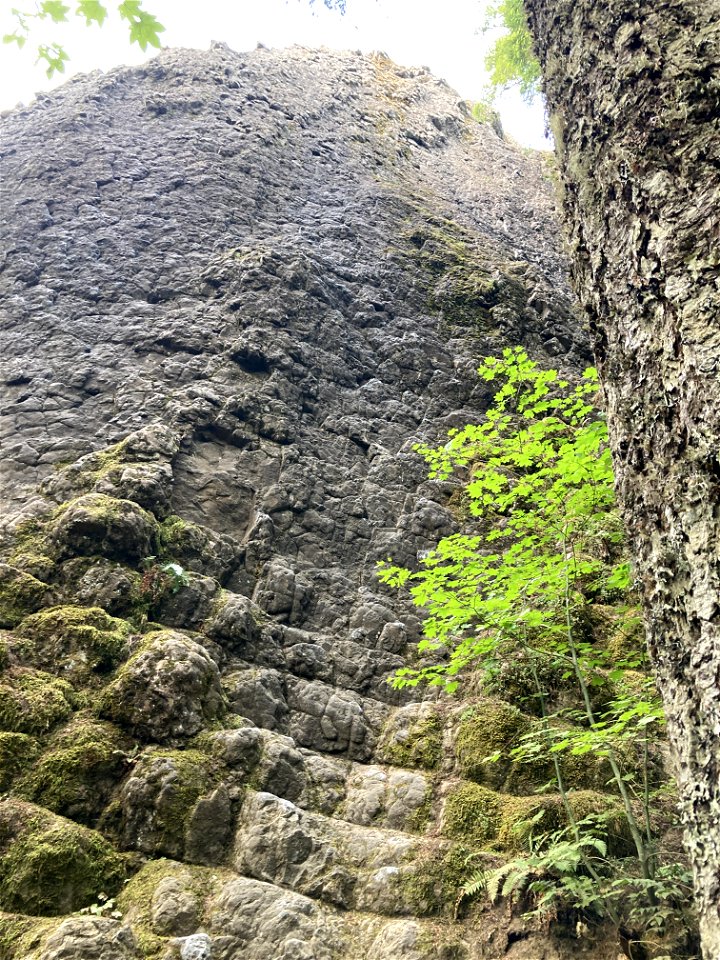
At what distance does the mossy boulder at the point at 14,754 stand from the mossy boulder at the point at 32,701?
0.13 m

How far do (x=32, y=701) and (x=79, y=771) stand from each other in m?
0.83

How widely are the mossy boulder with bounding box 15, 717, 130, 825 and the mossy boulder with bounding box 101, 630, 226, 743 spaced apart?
0.22 metres

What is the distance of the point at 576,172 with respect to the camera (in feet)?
8.66

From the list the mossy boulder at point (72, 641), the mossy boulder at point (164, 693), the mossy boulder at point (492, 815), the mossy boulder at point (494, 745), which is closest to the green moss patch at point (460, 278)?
the mossy boulder at point (494, 745)

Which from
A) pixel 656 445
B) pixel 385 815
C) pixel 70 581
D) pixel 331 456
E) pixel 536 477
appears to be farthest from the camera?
pixel 331 456

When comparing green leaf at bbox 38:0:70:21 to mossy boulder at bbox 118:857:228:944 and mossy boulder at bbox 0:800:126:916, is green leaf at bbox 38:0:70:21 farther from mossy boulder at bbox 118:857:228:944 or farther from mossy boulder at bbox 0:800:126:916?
mossy boulder at bbox 118:857:228:944

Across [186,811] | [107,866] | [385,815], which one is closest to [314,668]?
[385,815]

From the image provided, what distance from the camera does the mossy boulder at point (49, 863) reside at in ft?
14.8

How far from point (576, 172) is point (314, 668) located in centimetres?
682

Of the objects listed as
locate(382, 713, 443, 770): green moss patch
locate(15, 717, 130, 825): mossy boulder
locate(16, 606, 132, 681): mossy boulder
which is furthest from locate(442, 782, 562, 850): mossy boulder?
locate(16, 606, 132, 681): mossy boulder

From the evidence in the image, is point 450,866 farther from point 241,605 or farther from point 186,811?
point 241,605

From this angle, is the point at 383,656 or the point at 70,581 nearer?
the point at 70,581

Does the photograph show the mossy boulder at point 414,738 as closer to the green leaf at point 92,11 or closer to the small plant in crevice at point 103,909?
the small plant in crevice at point 103,909

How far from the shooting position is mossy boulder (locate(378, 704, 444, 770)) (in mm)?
7035
